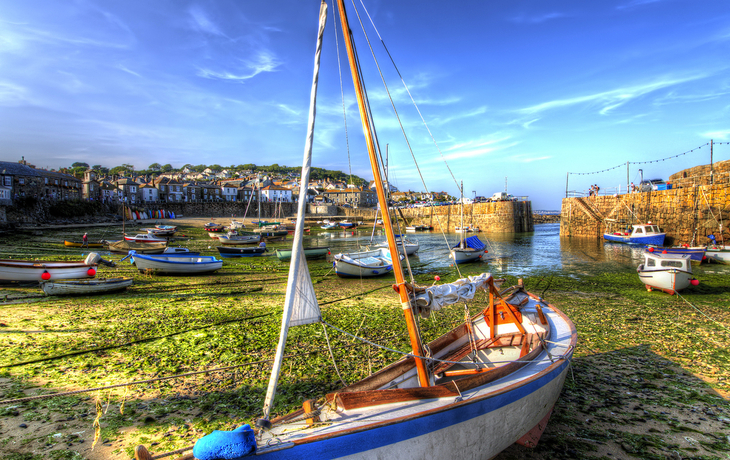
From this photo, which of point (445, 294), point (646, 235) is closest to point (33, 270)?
point (445, 294)

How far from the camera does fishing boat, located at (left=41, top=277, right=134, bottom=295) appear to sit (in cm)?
1452

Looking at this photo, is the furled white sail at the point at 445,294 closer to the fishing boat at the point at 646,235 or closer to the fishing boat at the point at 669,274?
the fishing boat at the point at 669,274

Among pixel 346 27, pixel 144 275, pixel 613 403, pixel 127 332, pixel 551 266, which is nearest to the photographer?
pixel 346 27

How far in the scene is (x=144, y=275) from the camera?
20.7m

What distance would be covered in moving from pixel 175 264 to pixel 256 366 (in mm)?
15595

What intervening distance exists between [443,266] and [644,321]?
1537 centimetres

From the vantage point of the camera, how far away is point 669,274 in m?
15.0

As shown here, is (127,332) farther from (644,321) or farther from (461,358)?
(644,321)

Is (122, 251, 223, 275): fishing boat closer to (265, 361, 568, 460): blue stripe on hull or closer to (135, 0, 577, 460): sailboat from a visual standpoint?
(135, 0, 577, 460): sailboat

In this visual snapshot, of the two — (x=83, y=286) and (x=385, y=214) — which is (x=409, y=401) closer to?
(x=385, y=214)

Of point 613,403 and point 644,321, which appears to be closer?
point 613,403

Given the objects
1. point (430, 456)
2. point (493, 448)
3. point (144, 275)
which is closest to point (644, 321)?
point (493, 448)

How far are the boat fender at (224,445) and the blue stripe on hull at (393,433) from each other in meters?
0.29

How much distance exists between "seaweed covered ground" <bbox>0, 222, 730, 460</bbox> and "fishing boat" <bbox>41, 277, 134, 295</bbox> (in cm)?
45
